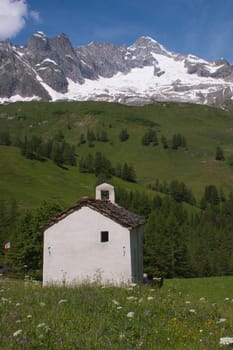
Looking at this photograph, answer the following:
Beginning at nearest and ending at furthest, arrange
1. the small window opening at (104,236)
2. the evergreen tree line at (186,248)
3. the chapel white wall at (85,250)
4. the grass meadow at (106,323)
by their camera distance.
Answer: the grass meadow at (106,323) < the chapel white wall at (85,250) < the small window opening at (104,236) < the evergreen tree line at (186,248)

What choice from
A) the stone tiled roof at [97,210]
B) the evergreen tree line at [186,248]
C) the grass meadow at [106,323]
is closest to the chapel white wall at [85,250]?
the stone tiled roof at [97,210]

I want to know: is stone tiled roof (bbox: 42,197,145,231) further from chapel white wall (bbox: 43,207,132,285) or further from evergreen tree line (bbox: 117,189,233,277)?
evergreen tree line (bbox: 117,189,233,277)

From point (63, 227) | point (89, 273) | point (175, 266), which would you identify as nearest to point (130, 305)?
point (89, 273)

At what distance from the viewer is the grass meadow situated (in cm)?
973

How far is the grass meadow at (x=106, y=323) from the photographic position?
383 inches

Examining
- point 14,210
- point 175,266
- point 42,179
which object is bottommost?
point 175,266

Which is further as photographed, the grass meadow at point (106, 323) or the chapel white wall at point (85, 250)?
the chapel white wall at point (85, 250)

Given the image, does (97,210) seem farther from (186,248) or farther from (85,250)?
(186,248)

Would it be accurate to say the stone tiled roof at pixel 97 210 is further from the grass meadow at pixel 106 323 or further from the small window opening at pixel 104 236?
the grass meadow at pixel 106 323

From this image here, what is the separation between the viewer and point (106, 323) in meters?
11.5

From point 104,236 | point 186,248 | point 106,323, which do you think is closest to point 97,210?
point 104,236

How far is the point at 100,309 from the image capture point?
1327 centimetres

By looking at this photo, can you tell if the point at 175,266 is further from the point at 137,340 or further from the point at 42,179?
the point at 42,179

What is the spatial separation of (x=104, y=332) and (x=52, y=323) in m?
1.44
